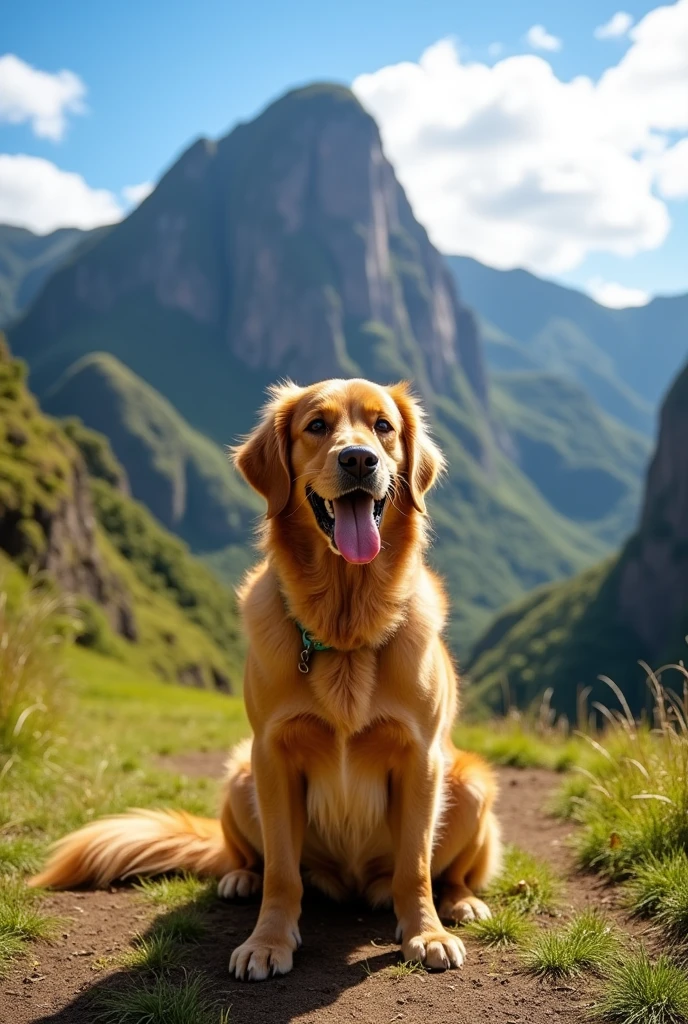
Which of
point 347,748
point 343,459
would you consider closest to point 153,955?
point 347,748

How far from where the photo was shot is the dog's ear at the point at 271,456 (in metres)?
4.56

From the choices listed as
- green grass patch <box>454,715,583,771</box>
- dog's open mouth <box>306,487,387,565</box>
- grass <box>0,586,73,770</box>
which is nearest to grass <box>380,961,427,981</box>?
dog's open mouth <box>306,487,387,565</box>

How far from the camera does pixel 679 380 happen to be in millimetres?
126500

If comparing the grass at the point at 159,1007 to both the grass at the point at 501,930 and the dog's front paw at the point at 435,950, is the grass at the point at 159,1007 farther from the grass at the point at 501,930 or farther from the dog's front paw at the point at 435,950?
the grass at the point at 501,930

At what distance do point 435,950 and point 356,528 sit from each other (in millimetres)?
2005

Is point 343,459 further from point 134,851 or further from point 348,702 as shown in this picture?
point 134,851

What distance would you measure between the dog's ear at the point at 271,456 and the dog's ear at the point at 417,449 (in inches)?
24.5

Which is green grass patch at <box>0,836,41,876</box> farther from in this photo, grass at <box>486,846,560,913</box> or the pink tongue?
the pink tongue

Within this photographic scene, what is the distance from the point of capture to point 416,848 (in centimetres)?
415

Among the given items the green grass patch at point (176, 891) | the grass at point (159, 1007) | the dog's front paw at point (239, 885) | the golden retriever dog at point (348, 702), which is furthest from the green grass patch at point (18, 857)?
the grass at point (159, 1007)

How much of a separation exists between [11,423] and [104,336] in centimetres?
15313

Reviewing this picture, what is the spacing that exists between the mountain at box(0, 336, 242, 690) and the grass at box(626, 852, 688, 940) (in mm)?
23013

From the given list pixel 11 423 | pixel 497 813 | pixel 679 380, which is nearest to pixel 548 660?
pixel 679 380

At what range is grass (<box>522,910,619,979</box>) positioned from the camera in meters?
3.88
